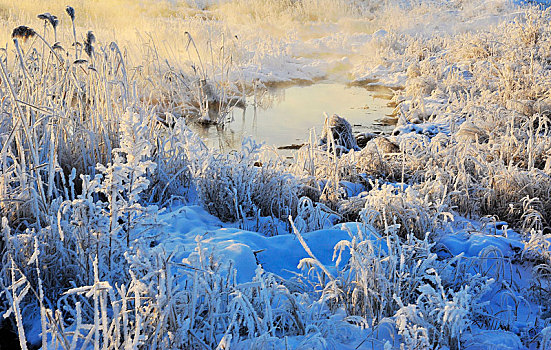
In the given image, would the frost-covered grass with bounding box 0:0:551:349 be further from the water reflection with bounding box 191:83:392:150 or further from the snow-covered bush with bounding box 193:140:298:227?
the water reflection with bounding box 191:83:392:150

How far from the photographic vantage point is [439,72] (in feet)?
31.5

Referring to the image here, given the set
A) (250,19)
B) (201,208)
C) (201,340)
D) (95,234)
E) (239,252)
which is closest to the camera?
(201,340)

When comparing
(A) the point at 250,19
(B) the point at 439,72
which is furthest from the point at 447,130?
(A) the point at 250,19

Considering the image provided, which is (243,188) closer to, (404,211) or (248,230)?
(248,230)

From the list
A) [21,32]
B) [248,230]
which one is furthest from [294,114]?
[21,32]

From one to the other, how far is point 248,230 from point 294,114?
5.04 meters

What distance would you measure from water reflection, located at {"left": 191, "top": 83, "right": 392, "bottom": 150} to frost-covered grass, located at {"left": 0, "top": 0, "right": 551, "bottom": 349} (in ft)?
2.98

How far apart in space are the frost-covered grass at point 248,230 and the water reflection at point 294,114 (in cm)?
91

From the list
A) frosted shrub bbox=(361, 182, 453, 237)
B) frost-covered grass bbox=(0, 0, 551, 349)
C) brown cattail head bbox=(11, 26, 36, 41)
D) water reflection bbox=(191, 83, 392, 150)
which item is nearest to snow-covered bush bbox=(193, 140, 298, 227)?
frost-covered grass bbox=(0, 0, 551, 349)

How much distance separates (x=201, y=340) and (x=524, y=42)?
33.0 ft

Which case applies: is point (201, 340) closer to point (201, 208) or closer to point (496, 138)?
point (201, 208)

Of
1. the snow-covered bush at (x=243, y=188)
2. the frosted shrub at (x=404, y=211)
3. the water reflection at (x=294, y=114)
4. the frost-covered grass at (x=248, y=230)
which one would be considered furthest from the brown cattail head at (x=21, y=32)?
the water reflection at (x=294, y=114)

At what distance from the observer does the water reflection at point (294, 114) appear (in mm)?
6727

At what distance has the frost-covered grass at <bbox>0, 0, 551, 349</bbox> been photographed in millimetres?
1727
